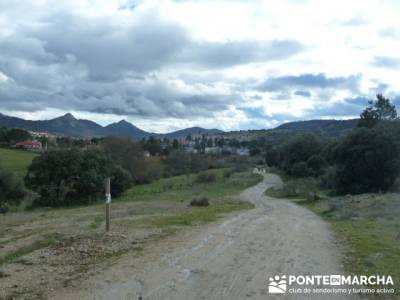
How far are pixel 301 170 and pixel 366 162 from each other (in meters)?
35.6

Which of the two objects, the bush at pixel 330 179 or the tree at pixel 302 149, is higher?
the tree at pixel 302 149

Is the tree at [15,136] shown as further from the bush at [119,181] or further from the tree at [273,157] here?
the bush at [119,181]

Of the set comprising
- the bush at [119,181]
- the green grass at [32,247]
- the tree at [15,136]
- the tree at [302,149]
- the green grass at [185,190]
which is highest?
the tree at [15,136]

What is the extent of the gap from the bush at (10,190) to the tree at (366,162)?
37.3m

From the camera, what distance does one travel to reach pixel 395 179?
57750 millimetres

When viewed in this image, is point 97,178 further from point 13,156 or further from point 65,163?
point 13,156

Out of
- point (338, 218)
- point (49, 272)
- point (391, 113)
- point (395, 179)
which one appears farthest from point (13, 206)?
point (391, 113)

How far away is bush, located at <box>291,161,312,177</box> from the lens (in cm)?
9212


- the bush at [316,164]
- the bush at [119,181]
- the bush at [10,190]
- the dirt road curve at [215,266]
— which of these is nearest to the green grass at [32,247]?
the dirt road curve at [215,266]

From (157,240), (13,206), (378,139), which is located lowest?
(13,206)

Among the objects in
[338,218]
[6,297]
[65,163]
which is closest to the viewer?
[6,297]

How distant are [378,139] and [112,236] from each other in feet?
158

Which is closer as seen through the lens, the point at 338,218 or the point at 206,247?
the point at 206,247

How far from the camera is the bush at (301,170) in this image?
92.1m
